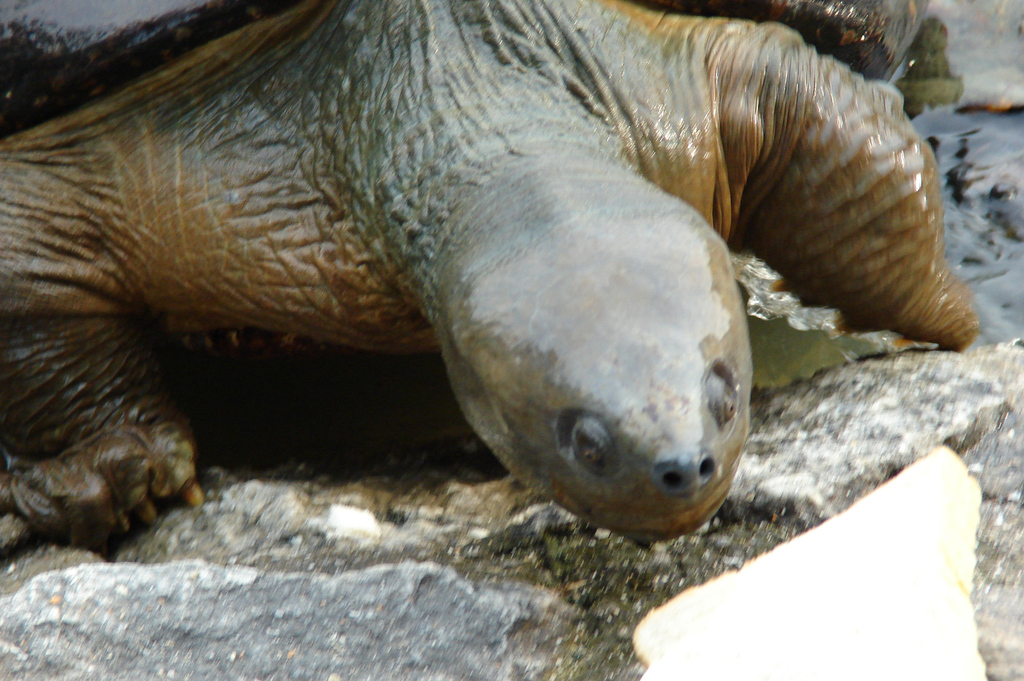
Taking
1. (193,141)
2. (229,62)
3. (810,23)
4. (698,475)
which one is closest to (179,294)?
(193,141)

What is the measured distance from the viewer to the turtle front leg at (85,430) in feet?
8.04

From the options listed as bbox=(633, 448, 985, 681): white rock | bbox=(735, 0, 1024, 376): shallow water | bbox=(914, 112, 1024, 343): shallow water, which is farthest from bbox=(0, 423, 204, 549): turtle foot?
bbox=(914, 112, 1024, 343): shallow water

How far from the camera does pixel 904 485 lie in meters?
1.86

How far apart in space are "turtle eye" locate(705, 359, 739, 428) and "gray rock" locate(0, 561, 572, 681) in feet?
1.79

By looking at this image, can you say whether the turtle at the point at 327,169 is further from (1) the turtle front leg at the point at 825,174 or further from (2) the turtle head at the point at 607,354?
(2) the turtle head at the point at 607,354

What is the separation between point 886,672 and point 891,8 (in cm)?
267

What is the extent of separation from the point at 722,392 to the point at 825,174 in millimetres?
1441

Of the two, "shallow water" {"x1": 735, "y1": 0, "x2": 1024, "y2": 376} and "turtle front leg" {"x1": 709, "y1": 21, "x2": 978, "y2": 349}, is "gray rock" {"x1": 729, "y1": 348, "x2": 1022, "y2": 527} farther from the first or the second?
"shallow water" {"x1": 735, "y1": 0, "x2": 1024, "y2": 376}

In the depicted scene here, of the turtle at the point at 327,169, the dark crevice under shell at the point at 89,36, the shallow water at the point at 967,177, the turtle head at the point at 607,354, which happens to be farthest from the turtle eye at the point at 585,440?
the shallow water at the point at 967,177

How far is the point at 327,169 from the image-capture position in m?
2.50

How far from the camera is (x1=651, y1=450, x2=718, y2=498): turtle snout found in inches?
57.4

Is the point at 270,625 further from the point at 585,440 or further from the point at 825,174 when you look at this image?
the point at 825,174

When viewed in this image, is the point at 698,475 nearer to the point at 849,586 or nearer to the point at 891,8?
the point at 849,586

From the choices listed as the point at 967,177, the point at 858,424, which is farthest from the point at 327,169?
the point at 967,177
